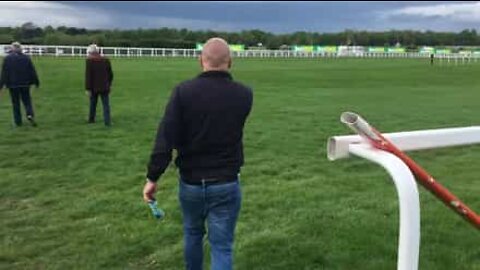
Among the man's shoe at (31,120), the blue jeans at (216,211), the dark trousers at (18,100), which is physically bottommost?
the man's shoe at (31,120)

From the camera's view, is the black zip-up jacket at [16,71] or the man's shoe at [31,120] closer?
the black zip-up jacket at [16,71]

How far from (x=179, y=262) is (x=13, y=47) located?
11.3 metres

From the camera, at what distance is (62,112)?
19797mm

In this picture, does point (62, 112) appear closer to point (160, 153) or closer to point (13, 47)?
point (13, 47)

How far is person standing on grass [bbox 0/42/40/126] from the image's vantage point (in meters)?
16.3

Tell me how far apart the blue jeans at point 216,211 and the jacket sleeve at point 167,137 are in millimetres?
264

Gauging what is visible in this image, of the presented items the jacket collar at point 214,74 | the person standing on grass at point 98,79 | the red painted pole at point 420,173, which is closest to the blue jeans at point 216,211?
the jacket collar at point 214,74

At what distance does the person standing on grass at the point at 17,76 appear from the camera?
16.3 meters

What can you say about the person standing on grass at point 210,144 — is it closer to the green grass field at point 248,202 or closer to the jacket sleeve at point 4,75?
the green grass field at point 248,202

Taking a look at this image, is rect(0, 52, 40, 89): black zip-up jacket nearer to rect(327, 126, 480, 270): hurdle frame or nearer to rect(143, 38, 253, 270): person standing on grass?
rect(143, 38, 253, 270): person standing on grass

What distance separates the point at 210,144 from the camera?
4902 millimetres

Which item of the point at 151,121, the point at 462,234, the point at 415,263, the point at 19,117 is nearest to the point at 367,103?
the point at 151,121

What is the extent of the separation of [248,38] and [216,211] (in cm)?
12353

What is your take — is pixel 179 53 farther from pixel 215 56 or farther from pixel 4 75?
pixel 215 56
